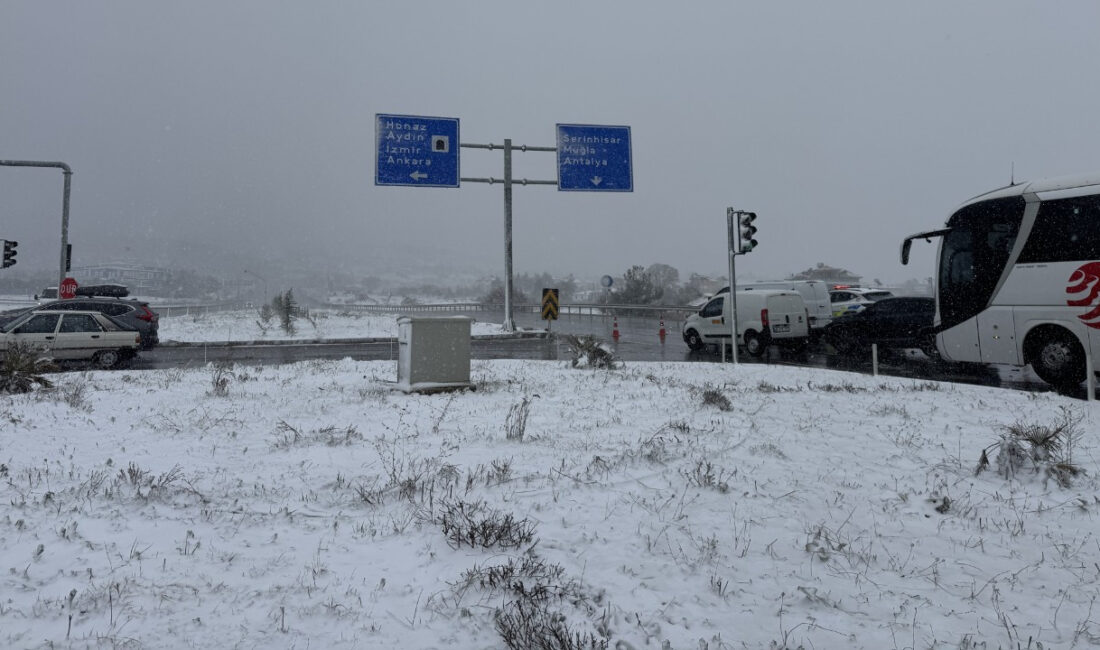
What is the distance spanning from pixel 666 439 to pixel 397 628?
374cm

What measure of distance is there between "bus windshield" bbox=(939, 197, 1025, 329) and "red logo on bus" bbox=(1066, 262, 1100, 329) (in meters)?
1.12

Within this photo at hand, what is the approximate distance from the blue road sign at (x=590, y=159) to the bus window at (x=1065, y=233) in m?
15.0

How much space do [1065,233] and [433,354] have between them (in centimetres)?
1071

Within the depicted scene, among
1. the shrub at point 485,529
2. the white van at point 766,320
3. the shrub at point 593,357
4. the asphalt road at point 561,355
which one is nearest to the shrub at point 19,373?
the asphalt road at point 561,355

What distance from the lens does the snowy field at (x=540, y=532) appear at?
2721 mm

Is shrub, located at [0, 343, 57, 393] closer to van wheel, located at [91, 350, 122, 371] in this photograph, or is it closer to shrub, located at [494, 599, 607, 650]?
van wheel, located at [91, 350, 122, 371]

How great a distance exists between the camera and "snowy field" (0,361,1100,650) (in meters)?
2.72

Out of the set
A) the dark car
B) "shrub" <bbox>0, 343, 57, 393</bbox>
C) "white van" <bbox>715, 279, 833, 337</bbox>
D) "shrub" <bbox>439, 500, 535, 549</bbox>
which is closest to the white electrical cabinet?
"shrub" <bbox>0, 343, 57, 393</bbox>

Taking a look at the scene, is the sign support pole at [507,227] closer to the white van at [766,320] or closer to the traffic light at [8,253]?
the white van at [766,320]

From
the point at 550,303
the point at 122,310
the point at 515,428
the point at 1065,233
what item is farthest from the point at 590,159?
the point at 515,428

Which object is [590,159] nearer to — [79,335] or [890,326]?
[890,326]

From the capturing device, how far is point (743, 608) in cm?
291

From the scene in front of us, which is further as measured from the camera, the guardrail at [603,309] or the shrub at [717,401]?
the guardrail at [603,309]

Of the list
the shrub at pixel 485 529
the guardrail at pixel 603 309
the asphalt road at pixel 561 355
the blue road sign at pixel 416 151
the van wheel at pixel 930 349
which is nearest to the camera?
the shrub at pixel 485 529
